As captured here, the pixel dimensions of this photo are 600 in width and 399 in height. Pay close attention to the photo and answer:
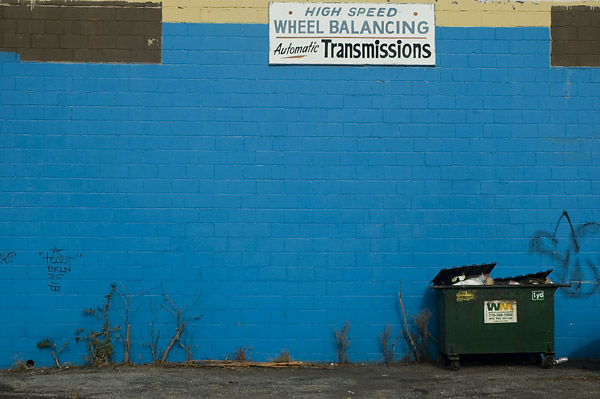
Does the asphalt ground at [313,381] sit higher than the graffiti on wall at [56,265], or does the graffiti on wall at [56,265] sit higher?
the graffiti on wall at [56,265]

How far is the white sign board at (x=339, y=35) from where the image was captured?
11.0 meters

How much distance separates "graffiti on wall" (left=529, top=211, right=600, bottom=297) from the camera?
10.9 m

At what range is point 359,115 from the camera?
431 inches

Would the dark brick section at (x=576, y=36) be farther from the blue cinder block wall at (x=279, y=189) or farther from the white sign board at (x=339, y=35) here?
the white sign board at (x=339, y=35)

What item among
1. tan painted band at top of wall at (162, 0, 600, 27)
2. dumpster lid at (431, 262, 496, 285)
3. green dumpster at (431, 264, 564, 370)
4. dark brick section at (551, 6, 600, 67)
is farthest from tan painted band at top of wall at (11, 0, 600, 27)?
green dumpster at (431, 264, 564, 370)

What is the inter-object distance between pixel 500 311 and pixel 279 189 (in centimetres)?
353

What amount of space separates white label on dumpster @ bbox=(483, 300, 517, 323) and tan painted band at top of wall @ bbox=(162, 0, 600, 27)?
13.6ft

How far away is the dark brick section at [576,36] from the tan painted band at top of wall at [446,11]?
0.41 feet

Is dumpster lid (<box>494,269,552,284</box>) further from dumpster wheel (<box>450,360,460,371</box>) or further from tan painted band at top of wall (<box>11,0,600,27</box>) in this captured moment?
tan painted band at top of wall (<box>11,0,600,27</box>)

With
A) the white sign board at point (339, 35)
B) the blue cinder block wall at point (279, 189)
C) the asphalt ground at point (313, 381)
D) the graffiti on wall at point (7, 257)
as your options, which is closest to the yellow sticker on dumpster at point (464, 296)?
the blue cinder block wall at point (279, 189)


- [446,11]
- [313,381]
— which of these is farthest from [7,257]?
[446,11]

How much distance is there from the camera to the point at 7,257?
34.9 ft

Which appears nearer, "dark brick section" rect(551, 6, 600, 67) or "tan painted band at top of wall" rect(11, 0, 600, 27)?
"tan painted band at top of wall" rect(11, 0, 600, 27)

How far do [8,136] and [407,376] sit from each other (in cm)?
657
